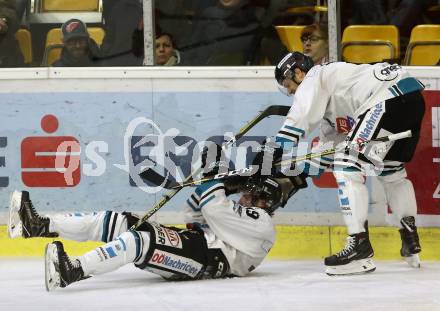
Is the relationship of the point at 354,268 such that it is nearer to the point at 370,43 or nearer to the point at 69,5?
the point at 370,43

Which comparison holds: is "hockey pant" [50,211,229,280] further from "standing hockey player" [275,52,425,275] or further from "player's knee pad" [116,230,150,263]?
"standing hockey player" [275,52,425,275]

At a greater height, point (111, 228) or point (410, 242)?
point (111, 228)

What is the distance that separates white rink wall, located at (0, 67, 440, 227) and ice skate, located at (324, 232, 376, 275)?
0.67 meters

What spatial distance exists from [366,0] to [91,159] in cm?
167

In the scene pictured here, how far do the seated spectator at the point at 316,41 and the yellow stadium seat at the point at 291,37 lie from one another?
3cm

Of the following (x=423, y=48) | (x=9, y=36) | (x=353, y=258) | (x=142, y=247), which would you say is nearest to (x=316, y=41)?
(x=423, y=48)

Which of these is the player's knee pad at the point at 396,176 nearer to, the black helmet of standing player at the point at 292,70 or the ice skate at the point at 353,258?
the ice skate at the point at 353,258

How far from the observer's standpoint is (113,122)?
6301 mm

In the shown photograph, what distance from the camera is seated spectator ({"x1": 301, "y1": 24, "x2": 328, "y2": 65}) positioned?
20.4ft

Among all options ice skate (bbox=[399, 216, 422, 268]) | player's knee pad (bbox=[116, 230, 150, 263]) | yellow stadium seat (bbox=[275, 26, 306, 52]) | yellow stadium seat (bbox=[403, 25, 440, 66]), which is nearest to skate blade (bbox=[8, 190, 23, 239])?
player's knee pad (bbox=[116, 230, 150, 263])

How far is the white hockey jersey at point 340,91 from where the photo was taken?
5547 millimetres

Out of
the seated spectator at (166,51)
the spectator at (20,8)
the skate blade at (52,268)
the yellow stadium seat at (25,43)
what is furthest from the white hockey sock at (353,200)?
the spectator at (20,8)

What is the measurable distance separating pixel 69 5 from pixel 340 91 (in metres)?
1.60

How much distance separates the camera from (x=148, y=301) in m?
4.80
